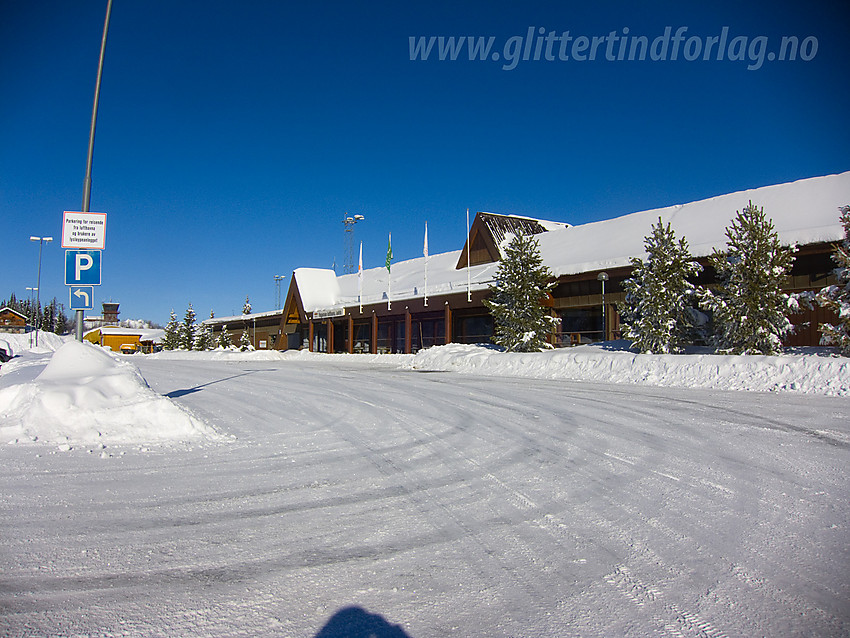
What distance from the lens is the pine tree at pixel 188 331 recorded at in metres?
69.5

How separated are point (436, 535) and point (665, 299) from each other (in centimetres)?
1758

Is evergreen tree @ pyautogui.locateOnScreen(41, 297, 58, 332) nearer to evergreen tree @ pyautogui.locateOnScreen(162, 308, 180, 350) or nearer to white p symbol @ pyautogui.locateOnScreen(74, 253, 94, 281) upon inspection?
evergreen tree @ pyautogui.locateOnScreen(162, 308, 180, 350)

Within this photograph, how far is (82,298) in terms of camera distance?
32.1 ft

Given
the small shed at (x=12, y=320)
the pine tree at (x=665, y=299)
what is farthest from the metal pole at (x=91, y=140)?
the small shed at (x=12, y=320)

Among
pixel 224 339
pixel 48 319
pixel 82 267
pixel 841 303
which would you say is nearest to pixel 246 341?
pixel 224 339

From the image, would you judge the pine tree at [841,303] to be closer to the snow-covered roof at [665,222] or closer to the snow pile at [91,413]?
the snow-covered roof at [665,222]

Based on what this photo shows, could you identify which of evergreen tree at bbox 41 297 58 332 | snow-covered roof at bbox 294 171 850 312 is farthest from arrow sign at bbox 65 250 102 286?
evergreen tree at bbox 41 297 58 332

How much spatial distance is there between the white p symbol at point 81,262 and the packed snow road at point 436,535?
4.15 metres

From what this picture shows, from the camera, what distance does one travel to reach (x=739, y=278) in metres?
17.0

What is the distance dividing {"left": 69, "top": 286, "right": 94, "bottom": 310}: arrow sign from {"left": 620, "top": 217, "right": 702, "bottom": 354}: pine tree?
16.9 metres

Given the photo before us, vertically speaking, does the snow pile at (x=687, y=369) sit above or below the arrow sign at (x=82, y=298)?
below

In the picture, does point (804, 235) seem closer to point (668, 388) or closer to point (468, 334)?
point (668, 388)

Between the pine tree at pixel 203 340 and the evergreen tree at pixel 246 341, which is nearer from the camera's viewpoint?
the evergreen tree at pixel 246 341

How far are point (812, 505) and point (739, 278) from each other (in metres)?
14.3
